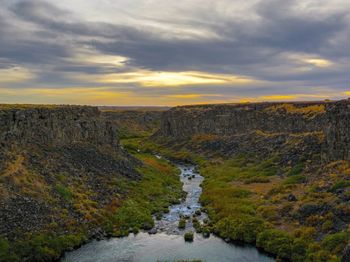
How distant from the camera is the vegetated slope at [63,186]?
4906cm

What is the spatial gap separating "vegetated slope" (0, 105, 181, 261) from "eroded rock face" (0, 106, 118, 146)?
0.46 feet

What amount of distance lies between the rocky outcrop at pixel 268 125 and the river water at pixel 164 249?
32336 mm

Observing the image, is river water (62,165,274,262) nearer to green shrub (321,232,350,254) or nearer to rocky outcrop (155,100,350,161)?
green shrub (321,232,350,254)

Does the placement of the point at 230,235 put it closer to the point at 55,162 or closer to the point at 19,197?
the point at 19,197

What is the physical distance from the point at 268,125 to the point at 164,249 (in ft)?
331

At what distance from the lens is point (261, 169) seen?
94.3m

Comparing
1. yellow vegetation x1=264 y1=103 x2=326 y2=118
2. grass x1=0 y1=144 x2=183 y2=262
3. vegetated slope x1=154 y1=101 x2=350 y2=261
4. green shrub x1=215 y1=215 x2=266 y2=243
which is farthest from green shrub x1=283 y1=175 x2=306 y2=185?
yellow vegetation x1=264 y1=103 x2=326 y2=118

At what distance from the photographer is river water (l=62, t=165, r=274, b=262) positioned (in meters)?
46.8

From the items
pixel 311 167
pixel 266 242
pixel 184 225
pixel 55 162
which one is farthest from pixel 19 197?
pixel 311 167

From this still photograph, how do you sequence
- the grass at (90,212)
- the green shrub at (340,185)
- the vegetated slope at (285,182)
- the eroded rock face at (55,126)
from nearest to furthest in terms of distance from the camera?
1. the grass at (90,212)
2. the vegetated slope at (285,182)
3. the green shrub at (340,185)
4. the eroded rock face at (55,126)

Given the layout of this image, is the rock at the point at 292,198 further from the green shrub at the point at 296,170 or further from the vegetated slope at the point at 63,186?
the vegetated slope at the point at 63,186

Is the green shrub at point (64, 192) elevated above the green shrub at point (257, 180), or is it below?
above

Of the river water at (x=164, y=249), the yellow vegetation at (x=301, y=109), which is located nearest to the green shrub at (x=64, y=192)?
the river water at (x=164, y=249)

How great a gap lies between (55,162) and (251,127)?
93.8 metres
